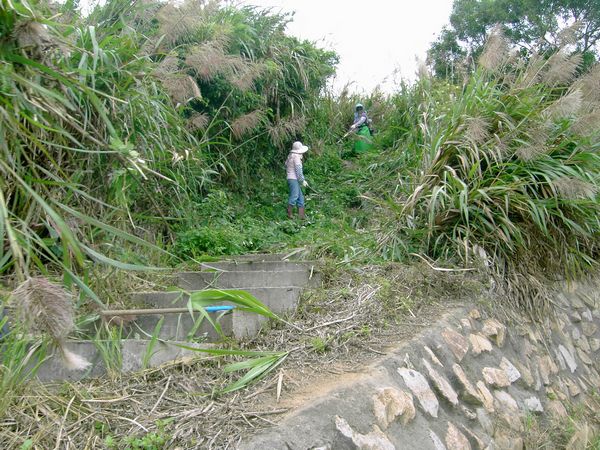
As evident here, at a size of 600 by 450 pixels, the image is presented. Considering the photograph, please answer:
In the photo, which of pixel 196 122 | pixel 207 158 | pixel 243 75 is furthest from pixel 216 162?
pixel 243 75

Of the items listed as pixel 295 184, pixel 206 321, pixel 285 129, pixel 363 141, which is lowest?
pixel 206 321

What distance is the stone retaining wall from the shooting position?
109 inches

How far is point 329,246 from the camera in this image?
18.0ft

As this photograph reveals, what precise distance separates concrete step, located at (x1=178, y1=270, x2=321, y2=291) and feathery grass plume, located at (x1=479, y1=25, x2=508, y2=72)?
8.04 feet

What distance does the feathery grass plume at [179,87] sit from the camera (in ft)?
18.3

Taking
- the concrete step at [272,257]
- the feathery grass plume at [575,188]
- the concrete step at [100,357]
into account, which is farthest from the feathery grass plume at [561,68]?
the concrete step at [100,357]

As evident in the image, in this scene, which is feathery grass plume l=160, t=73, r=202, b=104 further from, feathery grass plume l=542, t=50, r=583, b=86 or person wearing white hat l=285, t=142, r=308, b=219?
feathery grass plume l=542, t=50, r=583, b=86

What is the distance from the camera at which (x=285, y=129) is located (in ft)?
30.0

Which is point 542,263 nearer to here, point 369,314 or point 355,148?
point 369,314

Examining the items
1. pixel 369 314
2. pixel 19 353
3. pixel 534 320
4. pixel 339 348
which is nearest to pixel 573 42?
pixel 534 320

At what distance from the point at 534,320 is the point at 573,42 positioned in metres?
2.51

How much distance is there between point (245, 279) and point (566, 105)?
281cm

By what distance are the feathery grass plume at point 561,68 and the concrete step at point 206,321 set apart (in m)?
3.06

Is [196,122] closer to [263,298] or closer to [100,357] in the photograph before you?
[263,298]
